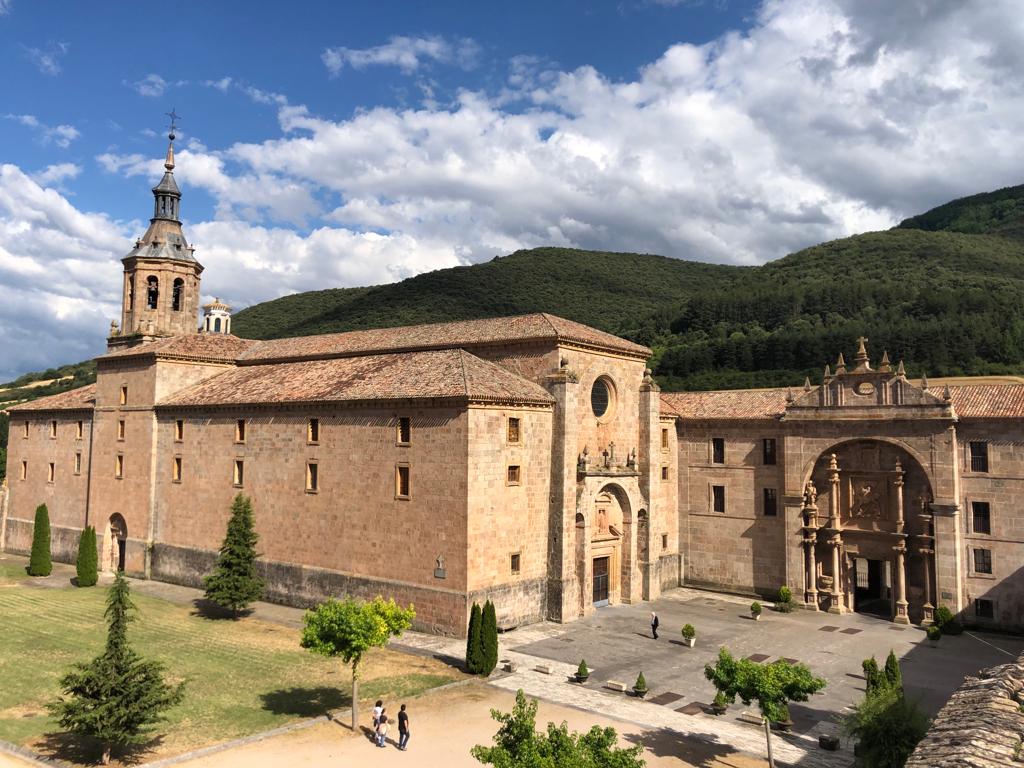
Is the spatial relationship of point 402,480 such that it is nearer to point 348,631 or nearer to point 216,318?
point 348,631

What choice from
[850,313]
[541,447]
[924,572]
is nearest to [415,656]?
[541,447]

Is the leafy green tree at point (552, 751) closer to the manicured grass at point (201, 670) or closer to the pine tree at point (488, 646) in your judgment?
the manicured grass at point (201, 670)

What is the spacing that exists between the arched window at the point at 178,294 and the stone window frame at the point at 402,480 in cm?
2657

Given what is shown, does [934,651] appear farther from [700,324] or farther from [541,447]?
[700,324]

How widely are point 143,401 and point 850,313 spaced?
75715mm

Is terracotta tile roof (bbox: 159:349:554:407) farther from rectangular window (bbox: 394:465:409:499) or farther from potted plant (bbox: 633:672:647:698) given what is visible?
potted plant (bbox: 633:672:647:698)

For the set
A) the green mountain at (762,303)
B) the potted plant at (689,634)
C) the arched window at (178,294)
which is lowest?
the potted plant at (689,634)

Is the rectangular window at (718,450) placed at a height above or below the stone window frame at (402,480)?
above

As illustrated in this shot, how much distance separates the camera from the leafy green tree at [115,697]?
17641 mm

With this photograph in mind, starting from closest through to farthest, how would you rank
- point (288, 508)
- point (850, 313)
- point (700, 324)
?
1. point (288, 508)
2. point (850, 313)
3. point (700, 324)

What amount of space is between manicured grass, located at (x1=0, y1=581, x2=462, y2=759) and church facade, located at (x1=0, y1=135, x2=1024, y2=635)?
451 cm

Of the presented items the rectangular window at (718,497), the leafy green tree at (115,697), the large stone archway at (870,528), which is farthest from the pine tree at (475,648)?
the rectangular window at (718,497)

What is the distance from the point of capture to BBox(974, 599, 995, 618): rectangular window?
33.0 m

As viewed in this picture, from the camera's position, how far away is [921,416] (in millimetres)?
34469
